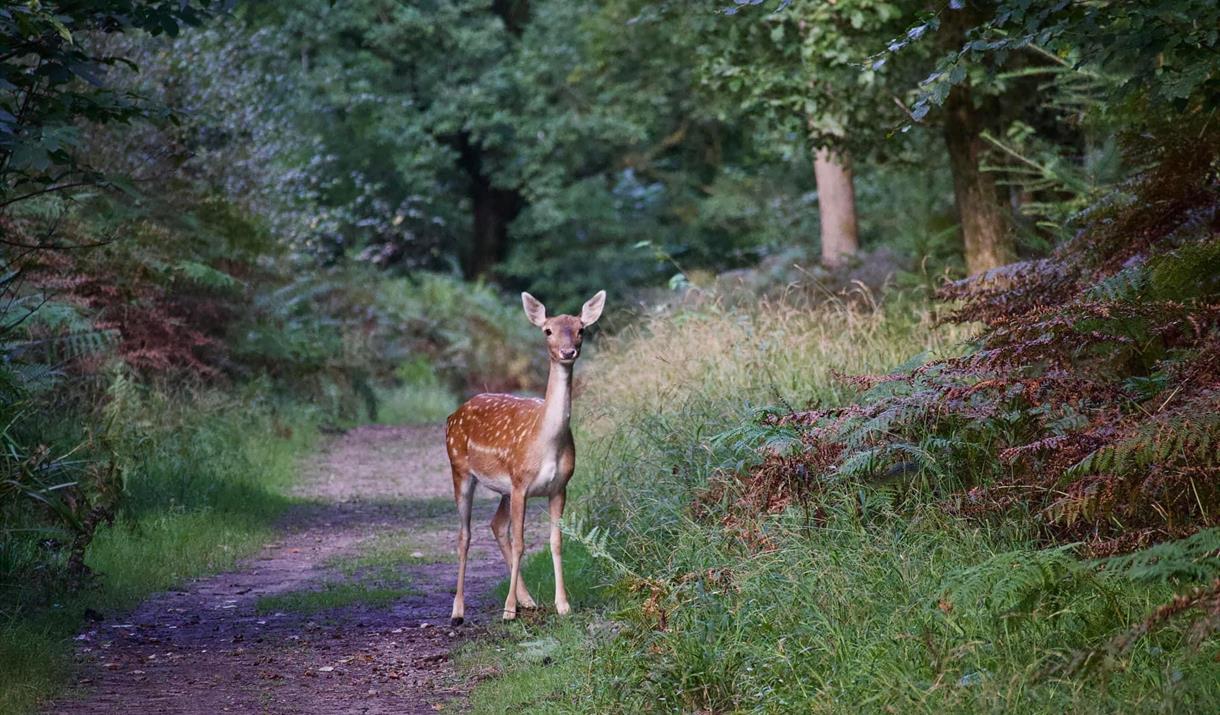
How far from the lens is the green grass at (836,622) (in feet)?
17.2

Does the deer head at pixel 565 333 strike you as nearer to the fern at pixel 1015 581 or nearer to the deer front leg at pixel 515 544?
the deer front leg at pixel 515 544

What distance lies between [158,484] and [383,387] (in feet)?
42.6

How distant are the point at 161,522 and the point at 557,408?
400 centimetres

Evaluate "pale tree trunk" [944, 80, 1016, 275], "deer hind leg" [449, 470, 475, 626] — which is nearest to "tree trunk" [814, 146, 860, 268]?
"pale tree trunk" [944, 80, 1016, 275]

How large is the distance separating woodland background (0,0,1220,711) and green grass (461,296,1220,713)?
0.02 metres

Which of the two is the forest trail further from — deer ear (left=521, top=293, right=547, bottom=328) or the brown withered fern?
the brown withered fern

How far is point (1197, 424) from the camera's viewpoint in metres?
6.15

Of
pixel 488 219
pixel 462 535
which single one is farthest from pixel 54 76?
pixel 488 219

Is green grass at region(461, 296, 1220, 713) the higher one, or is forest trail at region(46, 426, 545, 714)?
green grass at region(461, 296, 1220, 713)

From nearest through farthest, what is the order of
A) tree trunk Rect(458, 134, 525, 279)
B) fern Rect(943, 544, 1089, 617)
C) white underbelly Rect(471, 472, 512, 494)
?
fern Rect(943, 544, 1089, 617)
white underbelly Rect(471, 472, 512, 494)
tree trunk Rect(458, 134, 525, 279)

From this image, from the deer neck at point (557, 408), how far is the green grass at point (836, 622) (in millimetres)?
719

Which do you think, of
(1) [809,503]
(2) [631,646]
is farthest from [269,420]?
(2) [631,646]

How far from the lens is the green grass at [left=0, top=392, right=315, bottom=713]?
7.63 metres

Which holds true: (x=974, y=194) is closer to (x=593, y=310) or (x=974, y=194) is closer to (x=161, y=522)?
(x=593, y=310)
